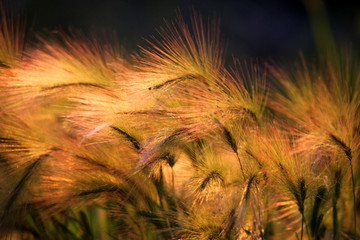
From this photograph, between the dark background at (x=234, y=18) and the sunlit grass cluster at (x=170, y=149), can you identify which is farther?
the dark background at (x=234, y=18)

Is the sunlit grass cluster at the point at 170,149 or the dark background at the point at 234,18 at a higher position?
the dark background at the point at 234,18

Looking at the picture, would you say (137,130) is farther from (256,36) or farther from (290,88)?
(256,36)

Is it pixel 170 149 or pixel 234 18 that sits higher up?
pixel 234 18

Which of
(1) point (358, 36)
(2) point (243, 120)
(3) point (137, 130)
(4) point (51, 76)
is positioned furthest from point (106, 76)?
(1) point (358, 36)

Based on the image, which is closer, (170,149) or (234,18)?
(170,149)
